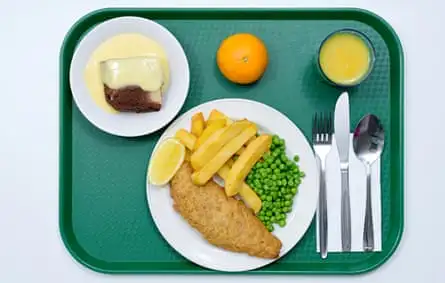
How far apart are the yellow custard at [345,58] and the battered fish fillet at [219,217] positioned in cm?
34

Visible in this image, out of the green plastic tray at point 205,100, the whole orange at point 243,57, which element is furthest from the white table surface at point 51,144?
the whole orange at point 243,57

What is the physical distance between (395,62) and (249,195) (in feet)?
1.43

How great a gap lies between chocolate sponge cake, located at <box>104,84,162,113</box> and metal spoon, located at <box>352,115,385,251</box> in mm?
436

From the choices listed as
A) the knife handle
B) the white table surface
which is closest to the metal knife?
the knife handle

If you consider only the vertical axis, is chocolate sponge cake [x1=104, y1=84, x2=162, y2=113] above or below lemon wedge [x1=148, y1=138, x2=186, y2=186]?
above

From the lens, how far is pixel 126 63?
4.14 feet

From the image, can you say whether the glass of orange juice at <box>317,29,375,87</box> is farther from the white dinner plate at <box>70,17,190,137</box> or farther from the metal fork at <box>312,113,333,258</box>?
the white dinner plate at <box>70,17,190,137</box>

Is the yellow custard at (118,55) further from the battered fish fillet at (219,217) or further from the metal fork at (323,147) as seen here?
the metal fork at (323,147)

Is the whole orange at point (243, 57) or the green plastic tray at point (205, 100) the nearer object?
the whole orange at point (243, 57)

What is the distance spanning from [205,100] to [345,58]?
0.31 metres

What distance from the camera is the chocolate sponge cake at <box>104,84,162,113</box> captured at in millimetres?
1266

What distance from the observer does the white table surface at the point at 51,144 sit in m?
1.35

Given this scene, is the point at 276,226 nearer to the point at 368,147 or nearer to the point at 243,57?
the point at 368,147

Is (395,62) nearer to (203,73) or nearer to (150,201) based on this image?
(203,73)
